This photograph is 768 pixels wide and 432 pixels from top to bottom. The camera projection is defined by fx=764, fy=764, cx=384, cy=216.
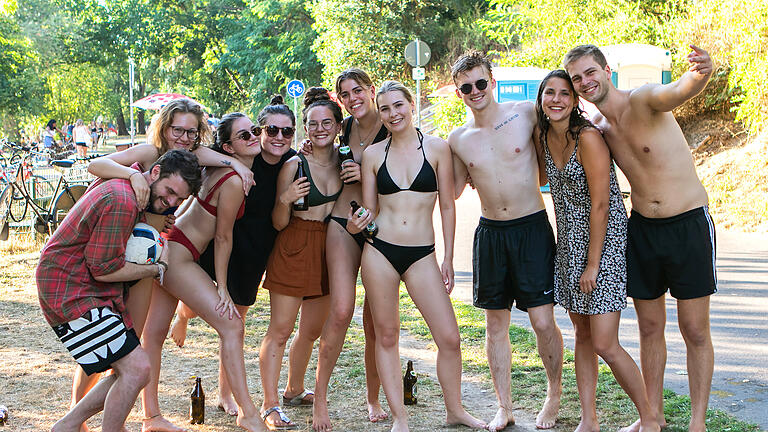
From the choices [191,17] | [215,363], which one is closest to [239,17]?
[191,17]

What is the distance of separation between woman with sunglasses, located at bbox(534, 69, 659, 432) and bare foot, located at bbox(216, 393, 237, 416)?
231 cm

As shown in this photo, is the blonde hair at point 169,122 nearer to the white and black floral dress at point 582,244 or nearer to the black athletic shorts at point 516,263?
the black athletic shorts at point 516,263

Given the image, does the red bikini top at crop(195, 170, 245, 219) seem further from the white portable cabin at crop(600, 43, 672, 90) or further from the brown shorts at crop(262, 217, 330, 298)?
the white portable cabin at crop(600, 43, 672, 90)

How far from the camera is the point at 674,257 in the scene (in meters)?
4.38

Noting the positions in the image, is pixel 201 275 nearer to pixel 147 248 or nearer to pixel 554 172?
pixel 147 248

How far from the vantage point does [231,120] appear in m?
4.96

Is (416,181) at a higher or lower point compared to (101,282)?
higher

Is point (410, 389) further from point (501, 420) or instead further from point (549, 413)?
point (549, 413)

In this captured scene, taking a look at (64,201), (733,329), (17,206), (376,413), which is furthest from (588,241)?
(17,206)

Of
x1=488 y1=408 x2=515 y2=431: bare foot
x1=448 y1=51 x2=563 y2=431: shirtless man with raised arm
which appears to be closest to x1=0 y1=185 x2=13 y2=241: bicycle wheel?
x1=448 y1=51 x2=563 y2=431: shirtless man with raised arm

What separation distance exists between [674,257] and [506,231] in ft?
3.28

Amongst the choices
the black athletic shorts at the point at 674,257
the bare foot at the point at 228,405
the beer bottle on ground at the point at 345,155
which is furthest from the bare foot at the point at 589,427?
the bare foot at the point at 228,405

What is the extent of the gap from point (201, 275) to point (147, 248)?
1.80ft

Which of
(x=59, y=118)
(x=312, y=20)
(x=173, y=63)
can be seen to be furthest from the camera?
(x=59, y=118)
